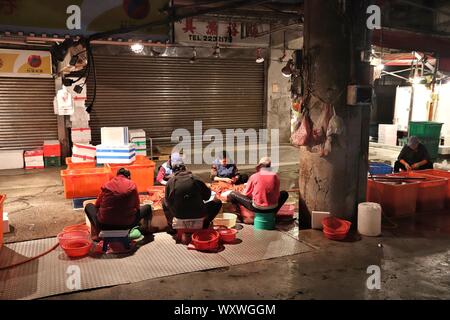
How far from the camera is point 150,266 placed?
19.2 feet

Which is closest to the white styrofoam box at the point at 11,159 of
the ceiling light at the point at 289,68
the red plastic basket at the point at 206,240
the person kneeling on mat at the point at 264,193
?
the ceiling light at the point at 289,68

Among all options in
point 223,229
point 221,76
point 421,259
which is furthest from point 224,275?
point 221,76

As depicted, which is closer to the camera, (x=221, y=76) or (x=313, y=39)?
(x=313, y=39)

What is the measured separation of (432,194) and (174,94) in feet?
34.2

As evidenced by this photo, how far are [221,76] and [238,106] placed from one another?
59.2 inches

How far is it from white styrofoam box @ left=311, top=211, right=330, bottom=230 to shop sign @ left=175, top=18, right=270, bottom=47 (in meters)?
9.29

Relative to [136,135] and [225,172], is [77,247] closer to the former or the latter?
A: [225,172]

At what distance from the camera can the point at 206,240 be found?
6477 mm

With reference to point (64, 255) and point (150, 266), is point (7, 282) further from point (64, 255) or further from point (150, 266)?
point (150, 266)

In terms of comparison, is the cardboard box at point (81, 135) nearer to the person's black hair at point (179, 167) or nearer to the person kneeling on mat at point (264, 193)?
the person's black hair at point (179, 167)

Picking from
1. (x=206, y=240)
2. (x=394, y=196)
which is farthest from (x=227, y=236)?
(x=394, y=196)

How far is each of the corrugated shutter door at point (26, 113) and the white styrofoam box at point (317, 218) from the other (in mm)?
10679

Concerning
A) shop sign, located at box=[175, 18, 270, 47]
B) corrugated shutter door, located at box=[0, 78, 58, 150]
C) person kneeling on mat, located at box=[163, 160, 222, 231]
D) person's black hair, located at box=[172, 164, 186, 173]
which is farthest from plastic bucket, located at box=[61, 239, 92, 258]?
shop sign, located at box=[175, 18, 270, 47]

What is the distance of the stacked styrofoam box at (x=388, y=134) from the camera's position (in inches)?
689
